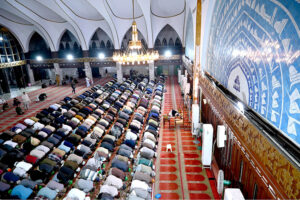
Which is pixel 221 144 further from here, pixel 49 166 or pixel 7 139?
pixel 7 139

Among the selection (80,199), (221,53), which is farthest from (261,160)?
(80,199)

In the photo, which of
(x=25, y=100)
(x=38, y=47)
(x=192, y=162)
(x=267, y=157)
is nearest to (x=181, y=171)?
(x=192, y=162)

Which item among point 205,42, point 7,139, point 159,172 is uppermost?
point 205,42

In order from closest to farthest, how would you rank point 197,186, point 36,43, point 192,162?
point 197,186 < point 192,162 < point 36,43

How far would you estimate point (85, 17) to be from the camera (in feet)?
55.9

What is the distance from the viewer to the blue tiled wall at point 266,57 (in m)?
2.28

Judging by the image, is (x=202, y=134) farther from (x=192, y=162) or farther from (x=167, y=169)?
(x=167, y=169)

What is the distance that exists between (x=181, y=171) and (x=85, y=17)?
54.1ft

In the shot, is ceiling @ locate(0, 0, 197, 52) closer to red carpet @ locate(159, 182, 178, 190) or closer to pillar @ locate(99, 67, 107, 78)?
pillar @ locate(99, 67, 107, 78)

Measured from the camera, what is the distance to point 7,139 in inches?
279

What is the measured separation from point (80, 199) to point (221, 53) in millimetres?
5323

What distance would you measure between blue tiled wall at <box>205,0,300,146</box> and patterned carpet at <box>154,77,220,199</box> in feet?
9.29

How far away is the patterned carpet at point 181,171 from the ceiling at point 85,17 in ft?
33.5

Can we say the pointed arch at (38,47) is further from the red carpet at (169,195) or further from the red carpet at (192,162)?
the red carpet at (169,195)
